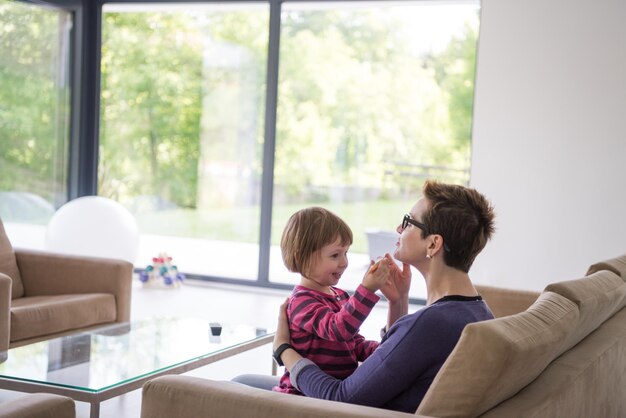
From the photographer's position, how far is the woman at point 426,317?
201 centimetres

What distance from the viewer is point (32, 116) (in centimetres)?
740

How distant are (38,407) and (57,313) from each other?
259cm

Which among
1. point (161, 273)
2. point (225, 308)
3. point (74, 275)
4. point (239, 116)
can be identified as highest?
point (239, 116)

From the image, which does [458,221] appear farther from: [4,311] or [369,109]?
[369,109]

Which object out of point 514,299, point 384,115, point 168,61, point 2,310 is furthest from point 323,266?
point 168,61

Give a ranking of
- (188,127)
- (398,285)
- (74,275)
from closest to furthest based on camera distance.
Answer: (398,285)
(74,275)
(188,127)

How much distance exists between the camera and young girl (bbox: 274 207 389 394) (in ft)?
7.64

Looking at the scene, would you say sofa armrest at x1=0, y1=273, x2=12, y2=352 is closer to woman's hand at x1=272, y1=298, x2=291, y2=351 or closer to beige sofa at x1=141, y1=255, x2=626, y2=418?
woman's hand at x1=272, y1=298, x2=291, y2=351

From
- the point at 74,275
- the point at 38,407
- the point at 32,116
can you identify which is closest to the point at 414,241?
the point at 38,407

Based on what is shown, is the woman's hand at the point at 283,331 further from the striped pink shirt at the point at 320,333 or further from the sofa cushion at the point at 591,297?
the sofa cushion at the point at 591,297

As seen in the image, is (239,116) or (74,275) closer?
(74,275)

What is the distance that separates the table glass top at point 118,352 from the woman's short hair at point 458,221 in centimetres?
151

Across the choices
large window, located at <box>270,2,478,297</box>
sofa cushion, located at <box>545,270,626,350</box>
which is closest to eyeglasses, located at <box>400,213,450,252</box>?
sofa cushion, located at <box>545,270,626,350</box>

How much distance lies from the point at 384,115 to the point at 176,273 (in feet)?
6.53
